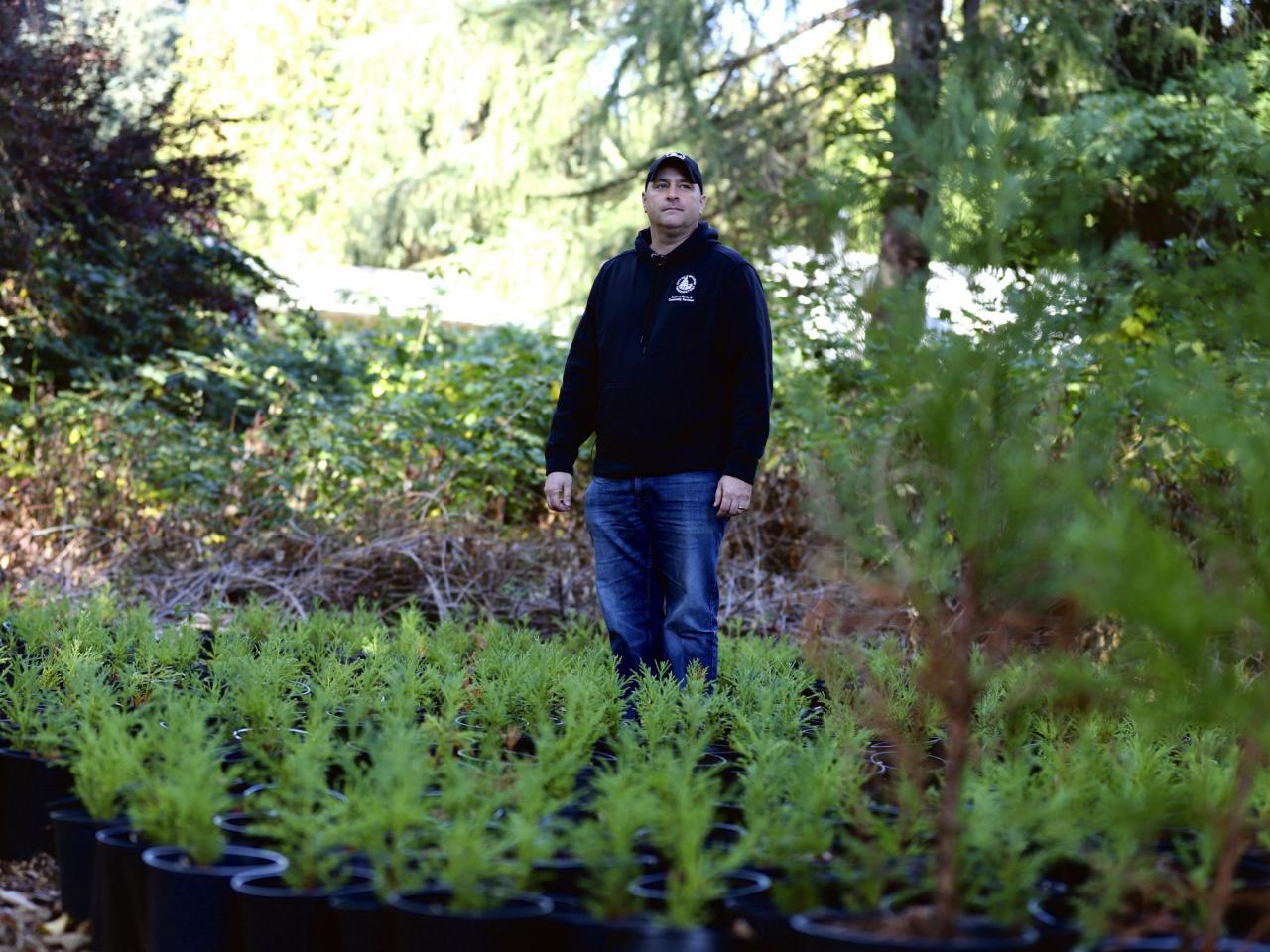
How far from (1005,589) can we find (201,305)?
29.4ft

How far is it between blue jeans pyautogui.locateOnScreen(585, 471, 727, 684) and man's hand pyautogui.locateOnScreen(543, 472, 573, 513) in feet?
0.29

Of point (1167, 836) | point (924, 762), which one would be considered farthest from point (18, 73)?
point (1167, 836)

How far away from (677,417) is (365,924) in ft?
7.59

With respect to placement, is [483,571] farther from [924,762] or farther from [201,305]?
[201,305]

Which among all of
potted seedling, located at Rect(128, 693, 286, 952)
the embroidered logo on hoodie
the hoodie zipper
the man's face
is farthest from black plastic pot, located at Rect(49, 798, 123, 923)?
the man's face

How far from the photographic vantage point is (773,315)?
821 centimetres

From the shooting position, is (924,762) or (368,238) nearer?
(924,762)

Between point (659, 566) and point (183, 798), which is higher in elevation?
point (659, 566)

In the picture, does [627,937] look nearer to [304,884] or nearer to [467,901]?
[467,901]

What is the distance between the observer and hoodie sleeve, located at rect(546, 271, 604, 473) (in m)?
4.64

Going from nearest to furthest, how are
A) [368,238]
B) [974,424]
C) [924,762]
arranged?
[974,424]
[924,762]
[368,238]

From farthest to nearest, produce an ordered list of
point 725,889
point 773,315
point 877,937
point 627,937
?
point 773,315 → point 725,889 → point 627,937 → point 877,937

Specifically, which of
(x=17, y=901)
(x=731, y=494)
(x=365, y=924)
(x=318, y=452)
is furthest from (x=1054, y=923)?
(x=318, y=452)

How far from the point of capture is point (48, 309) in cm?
938
